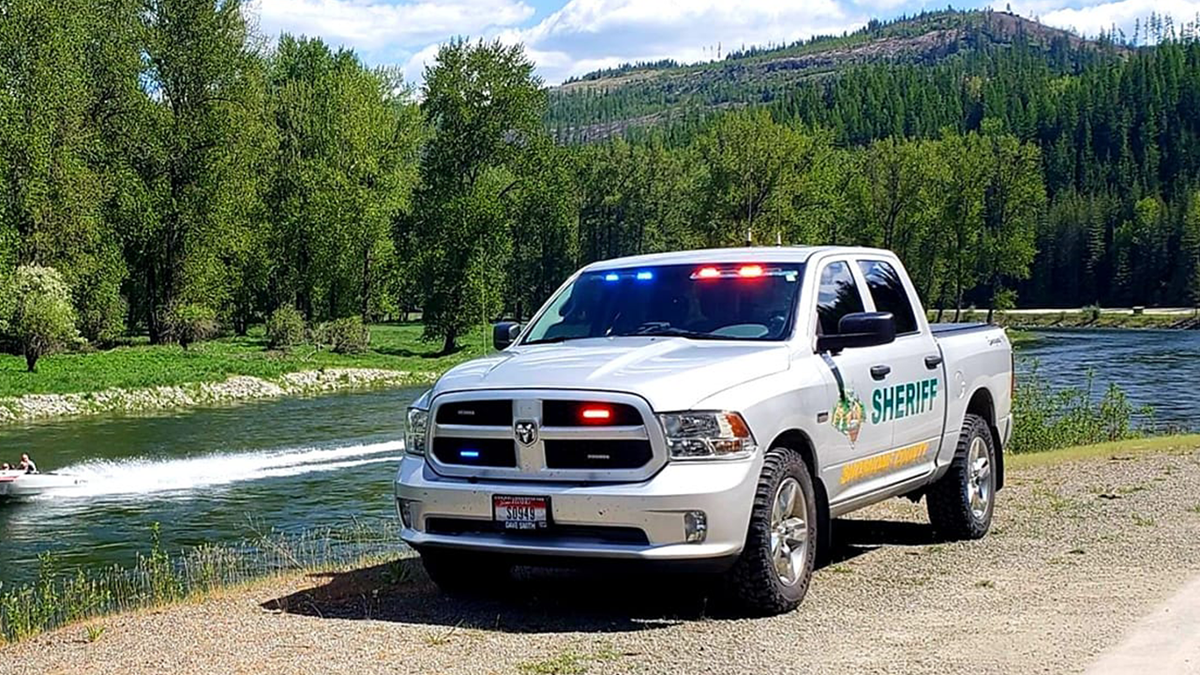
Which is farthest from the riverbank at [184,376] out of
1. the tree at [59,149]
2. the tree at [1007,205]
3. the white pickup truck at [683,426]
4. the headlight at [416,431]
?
the tree at [1007,205]

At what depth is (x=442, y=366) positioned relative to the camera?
5062 centimetres

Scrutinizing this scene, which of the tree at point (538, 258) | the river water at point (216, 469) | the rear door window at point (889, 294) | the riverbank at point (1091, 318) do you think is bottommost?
the riverbank at point (1091, 318)

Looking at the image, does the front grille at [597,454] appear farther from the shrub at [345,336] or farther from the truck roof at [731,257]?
the shrub at [345,336]

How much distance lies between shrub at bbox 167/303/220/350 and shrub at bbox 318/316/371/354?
189 inches

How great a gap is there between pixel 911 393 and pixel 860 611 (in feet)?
6.91

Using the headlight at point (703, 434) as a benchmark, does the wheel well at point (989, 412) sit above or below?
below

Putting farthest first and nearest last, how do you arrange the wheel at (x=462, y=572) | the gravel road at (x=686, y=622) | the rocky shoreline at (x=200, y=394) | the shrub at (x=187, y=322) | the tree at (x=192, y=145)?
the shrub at (x=187, y=322)
the tree at (x=192, y=145)
the rocky shoreline at (x=200, y=394)
the wheel at (x=462, y=572)
the gravel road at (x=686, y=622)

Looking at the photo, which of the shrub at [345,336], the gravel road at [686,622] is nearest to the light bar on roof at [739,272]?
the gravel road at [686,622]

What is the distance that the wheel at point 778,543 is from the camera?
693 cm

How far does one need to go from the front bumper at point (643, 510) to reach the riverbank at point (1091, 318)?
277 feet

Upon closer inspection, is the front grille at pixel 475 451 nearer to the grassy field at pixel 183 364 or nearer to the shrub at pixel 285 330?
the grassy field at pixel 183 364

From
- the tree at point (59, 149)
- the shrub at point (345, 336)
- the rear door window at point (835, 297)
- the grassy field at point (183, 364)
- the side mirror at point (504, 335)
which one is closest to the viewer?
the rear door window at point (835, 297)

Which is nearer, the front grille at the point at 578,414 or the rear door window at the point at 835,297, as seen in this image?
the front grille at the point at 578,414

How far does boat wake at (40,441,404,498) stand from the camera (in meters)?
22.9
